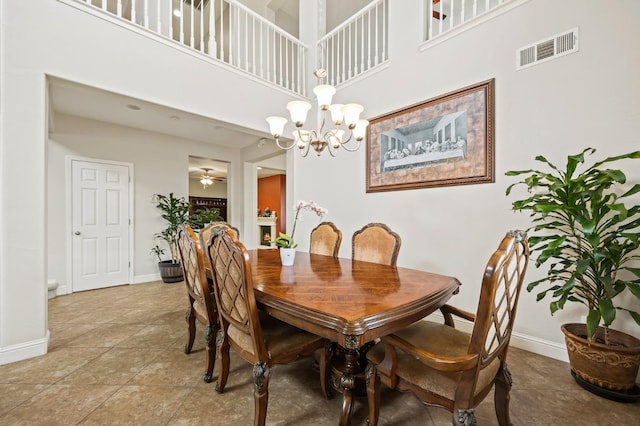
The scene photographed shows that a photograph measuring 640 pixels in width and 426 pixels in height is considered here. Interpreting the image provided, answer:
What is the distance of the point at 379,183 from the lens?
3.41m

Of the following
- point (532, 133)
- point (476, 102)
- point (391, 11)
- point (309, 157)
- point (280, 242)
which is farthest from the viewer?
point (309, 157)

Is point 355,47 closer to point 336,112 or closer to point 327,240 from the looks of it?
point 336,112

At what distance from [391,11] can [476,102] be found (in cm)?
174

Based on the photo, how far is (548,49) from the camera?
7.33ft

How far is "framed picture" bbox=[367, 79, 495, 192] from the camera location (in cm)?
257

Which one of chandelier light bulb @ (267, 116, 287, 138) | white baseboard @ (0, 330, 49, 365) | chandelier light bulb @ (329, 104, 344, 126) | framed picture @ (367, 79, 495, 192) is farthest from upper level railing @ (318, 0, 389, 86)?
white baseboard @ (0, 330, 49, 365)

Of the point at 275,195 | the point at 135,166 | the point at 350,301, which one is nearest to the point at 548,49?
the point at 350,301

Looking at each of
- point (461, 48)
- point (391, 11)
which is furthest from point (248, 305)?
point (391, 11)

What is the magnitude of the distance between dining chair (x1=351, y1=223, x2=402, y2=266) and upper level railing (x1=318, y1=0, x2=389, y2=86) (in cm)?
244

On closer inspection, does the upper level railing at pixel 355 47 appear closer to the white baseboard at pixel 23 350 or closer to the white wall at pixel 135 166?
the white wall at pixel 135 166

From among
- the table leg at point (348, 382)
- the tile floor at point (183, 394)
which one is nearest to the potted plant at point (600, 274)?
the tile floor at point (183, 394)

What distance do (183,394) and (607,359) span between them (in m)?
2.68

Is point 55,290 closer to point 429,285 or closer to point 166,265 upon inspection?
point 166,265

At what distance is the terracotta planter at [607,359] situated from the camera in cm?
163
